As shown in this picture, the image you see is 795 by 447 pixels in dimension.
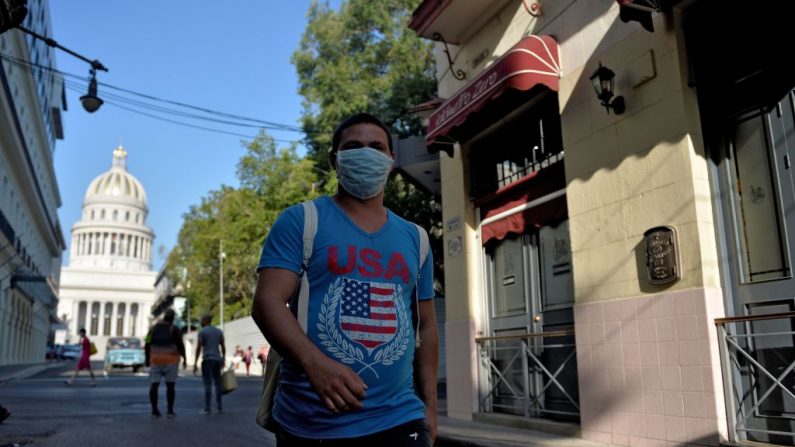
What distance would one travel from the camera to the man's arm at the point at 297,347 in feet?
5.67

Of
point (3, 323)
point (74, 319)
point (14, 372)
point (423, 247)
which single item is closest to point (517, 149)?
point (423, 247)

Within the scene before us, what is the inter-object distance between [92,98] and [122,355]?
24.7 meters

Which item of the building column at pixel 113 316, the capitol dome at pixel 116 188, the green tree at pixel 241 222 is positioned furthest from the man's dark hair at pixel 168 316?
Result: the capitol dome at pixel 116 188

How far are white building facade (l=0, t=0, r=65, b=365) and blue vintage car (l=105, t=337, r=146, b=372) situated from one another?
16.6 ft

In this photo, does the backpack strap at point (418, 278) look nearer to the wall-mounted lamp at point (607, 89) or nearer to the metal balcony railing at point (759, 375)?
the metal balcony railing at point (759, 375)

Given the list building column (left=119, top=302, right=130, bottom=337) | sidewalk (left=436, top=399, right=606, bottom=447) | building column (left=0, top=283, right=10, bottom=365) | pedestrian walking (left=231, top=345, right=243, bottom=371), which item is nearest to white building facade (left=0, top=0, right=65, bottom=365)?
building column (left=0, top=283, right=10, bottom=365)

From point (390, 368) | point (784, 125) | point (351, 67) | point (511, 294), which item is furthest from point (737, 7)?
point (351, 67)

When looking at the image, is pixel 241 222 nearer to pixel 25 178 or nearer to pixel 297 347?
pixel 25 178

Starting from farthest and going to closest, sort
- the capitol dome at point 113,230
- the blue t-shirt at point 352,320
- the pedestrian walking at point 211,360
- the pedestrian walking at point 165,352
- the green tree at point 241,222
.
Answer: the capitol dome at point 113,230, the green tree at point 241,222, the pedestrian walking at point 211,360, the pedestrian walking at point 165,352, the blue t-shirt at point 352,320

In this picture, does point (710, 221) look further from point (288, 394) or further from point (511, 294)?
point (288, 394)

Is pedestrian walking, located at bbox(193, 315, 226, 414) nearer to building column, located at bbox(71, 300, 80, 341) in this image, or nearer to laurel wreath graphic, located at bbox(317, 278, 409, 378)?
laurel wreath graphic, located at bbox(317, 278, 409, 378)

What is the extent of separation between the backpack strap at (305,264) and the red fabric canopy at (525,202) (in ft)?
22.9

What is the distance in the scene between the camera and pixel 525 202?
9.49 m

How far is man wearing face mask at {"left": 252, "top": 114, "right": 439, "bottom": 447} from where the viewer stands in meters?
1.79
